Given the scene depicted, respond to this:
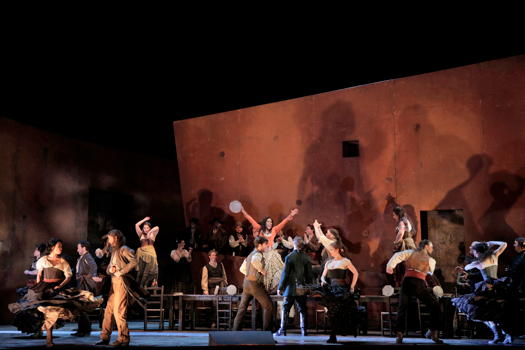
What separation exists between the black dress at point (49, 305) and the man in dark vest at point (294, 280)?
272 cm

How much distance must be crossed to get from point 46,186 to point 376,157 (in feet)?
23.6

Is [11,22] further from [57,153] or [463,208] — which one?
[463,208]

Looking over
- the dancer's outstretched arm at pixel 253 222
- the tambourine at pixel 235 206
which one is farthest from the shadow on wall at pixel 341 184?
the tambourine at pixel 235 206

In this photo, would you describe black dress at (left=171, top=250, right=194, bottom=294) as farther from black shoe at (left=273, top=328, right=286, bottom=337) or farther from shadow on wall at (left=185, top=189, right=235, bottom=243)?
black shoe at (left=273, top=328, right=286, bottom=337)

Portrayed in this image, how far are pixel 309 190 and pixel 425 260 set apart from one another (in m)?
4.43

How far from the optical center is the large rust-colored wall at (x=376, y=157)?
399 inches

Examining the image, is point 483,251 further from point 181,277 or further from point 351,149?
point 181,277

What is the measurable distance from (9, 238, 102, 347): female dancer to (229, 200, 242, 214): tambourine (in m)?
4.96

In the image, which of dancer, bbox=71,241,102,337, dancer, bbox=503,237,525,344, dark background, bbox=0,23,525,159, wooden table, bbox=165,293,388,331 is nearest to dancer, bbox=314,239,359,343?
wooden table, bbox=165,293,388,331

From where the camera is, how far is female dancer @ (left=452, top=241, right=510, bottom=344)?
7578 mm

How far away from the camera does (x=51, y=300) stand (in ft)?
24.0

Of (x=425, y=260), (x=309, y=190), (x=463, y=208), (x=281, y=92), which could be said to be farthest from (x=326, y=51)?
(x=425, y=260)

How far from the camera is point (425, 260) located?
759 cm

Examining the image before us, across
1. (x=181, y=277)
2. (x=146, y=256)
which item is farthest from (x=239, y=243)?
(x=146, y=256)
